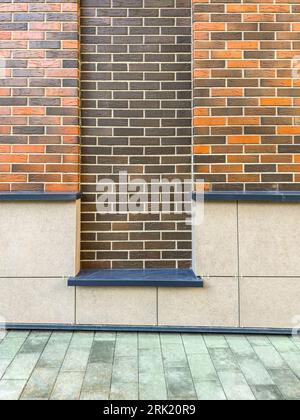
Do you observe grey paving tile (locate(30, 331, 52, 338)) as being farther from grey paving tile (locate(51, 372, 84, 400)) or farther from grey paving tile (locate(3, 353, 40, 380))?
grey paving tile (locate(51, 372, 84, 400))

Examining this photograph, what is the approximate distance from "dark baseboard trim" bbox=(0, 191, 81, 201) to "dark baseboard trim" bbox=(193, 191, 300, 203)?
126 centimetres

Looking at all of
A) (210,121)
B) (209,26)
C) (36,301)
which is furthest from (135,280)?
(209,26)

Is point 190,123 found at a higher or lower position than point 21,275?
higher

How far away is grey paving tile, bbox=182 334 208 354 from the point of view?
323 cm

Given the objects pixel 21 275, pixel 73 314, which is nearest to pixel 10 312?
pixel 21 275

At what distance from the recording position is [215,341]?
345 cm

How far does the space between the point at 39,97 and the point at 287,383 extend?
3138mm

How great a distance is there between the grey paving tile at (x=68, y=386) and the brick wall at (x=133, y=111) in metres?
1.31

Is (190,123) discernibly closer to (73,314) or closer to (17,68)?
(17,68)

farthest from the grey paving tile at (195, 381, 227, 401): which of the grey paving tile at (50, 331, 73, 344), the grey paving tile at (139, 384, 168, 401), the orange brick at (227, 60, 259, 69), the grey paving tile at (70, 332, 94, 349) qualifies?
the orange brick at (227, 60, 259, 69)

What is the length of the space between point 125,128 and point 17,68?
114 centimetres

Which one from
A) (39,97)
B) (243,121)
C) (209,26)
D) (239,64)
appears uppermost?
(209,26)

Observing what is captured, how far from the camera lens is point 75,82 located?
3.72 m

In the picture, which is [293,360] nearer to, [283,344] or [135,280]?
[283,344]
